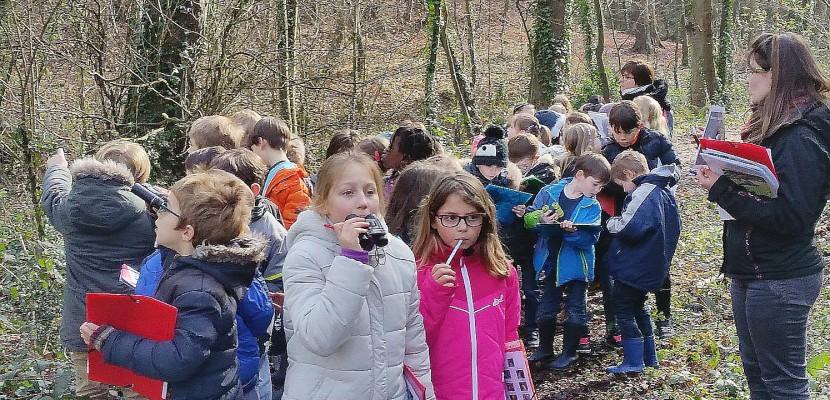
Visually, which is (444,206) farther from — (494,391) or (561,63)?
(561,63)

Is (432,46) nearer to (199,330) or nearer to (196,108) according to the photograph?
(196,108)

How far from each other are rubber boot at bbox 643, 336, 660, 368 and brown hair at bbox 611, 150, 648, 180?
130cm

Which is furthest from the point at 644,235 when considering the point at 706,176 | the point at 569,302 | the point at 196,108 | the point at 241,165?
the point at 196,108

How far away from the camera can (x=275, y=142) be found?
5.88 meters

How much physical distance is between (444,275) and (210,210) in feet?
3.32

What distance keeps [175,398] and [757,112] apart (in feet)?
9.91

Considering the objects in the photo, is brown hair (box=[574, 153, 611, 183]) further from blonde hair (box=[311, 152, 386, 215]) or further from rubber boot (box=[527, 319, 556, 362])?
blonde hair (box=[311, 152, 386, 215])

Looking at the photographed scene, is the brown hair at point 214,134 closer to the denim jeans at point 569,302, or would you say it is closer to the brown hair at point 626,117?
the denim jeans at point 569,302

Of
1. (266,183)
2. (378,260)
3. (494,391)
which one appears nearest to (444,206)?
(378,260)

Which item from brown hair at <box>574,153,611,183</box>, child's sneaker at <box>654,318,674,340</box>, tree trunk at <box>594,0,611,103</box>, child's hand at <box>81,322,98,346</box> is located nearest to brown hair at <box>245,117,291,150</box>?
brown hair at <box>574,153,611,183</box>

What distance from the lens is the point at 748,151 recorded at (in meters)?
3.59

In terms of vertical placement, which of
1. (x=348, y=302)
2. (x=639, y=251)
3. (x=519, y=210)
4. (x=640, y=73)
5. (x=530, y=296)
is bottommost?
(x=530, y=296)

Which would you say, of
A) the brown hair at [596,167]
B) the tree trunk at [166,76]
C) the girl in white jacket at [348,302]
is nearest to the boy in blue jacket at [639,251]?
the brown hair at [596,167]

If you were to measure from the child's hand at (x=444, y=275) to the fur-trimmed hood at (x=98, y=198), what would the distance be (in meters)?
2.28
